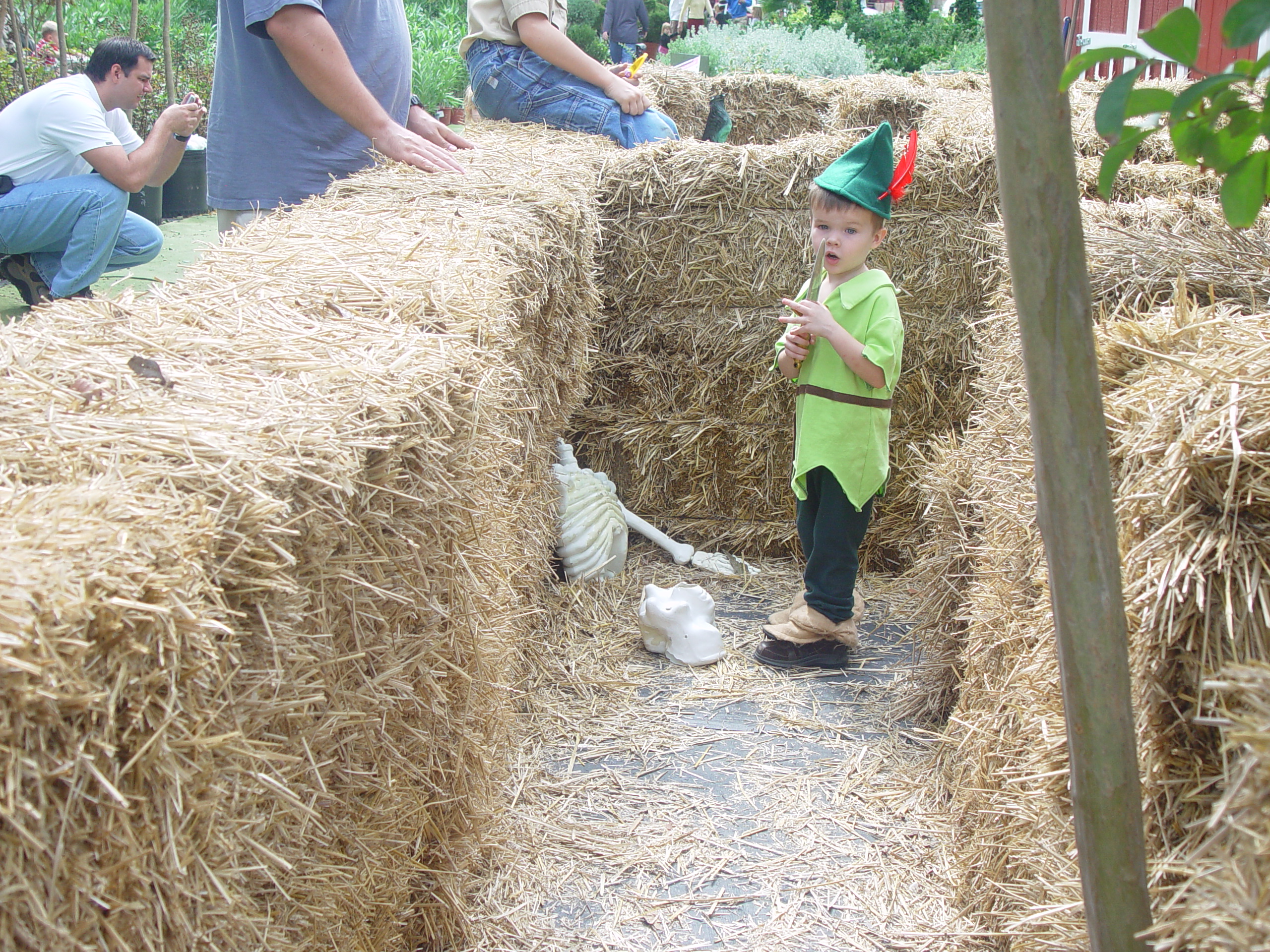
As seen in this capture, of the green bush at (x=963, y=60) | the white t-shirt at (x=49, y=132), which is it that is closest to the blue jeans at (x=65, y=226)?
the white t-shirt at (x=49, y=132)

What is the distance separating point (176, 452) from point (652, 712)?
2.26 m

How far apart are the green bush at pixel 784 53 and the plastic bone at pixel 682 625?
1000 centimetres

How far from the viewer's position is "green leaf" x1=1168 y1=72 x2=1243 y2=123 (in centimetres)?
93

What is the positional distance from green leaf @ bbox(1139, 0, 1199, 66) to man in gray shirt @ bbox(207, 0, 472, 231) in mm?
2788

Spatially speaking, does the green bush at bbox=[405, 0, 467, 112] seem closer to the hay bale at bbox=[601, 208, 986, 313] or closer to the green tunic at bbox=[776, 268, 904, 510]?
the hay bale at bbox=[601, 208, 986, 313]

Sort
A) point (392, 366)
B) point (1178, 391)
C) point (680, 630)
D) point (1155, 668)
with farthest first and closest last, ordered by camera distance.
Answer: point (680, 630)
point (392, 366)
point (1178, 391)
point (1155, 668)

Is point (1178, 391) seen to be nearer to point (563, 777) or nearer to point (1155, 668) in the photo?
point (1155, 668)

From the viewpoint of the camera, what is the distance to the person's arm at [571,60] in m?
4.91

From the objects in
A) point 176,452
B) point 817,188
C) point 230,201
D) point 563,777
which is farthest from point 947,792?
point 230,201

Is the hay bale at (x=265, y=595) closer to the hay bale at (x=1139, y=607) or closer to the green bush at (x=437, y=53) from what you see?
the hay bale at (x=1139, y=607)

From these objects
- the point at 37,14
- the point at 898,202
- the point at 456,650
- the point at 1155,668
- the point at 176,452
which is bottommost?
the point at 456,650

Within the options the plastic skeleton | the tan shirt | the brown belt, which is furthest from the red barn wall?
the brown belt

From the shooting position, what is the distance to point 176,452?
4.47 feet

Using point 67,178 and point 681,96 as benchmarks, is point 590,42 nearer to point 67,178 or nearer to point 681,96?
point 681,96
